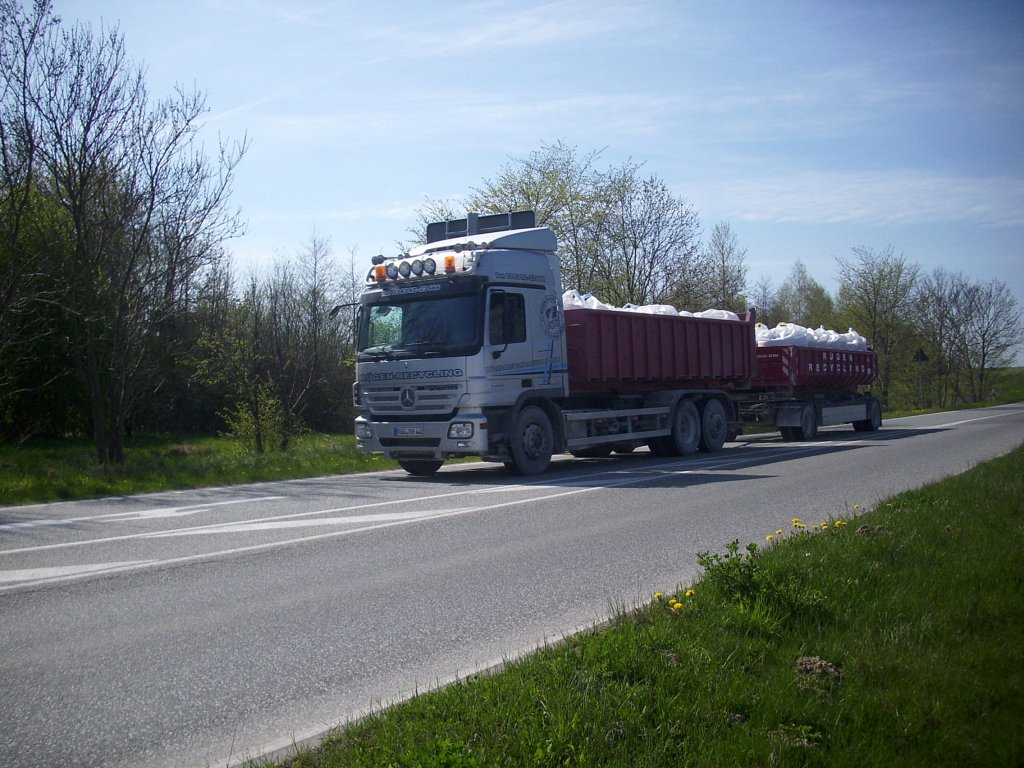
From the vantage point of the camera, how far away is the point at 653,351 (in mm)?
18500

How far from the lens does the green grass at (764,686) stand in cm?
362

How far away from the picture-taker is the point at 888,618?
5.32 meters

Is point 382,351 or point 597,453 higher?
point 382,351

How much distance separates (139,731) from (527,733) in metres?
1.80

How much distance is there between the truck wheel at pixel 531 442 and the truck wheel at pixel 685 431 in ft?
13.6

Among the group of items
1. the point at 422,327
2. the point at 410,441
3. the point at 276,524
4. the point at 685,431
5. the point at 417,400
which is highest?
the point at 422,327

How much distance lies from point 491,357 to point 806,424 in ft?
42.5

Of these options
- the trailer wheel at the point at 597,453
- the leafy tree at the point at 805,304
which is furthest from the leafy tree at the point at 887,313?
the trailer wheel at the point at 597,453

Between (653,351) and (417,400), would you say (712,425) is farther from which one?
(417,400)

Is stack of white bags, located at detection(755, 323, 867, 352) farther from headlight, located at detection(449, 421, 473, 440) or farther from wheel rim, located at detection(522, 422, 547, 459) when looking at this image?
headlight, located at detection(449, 421, 473, 440)

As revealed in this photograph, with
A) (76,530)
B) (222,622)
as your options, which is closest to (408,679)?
(222,622)

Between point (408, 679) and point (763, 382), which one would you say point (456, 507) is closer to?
point (408, 679)

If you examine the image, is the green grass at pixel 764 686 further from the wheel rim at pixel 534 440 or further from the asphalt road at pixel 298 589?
the wheel rim at pixel 534 440

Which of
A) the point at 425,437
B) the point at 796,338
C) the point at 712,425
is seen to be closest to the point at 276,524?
the point at 425,437
